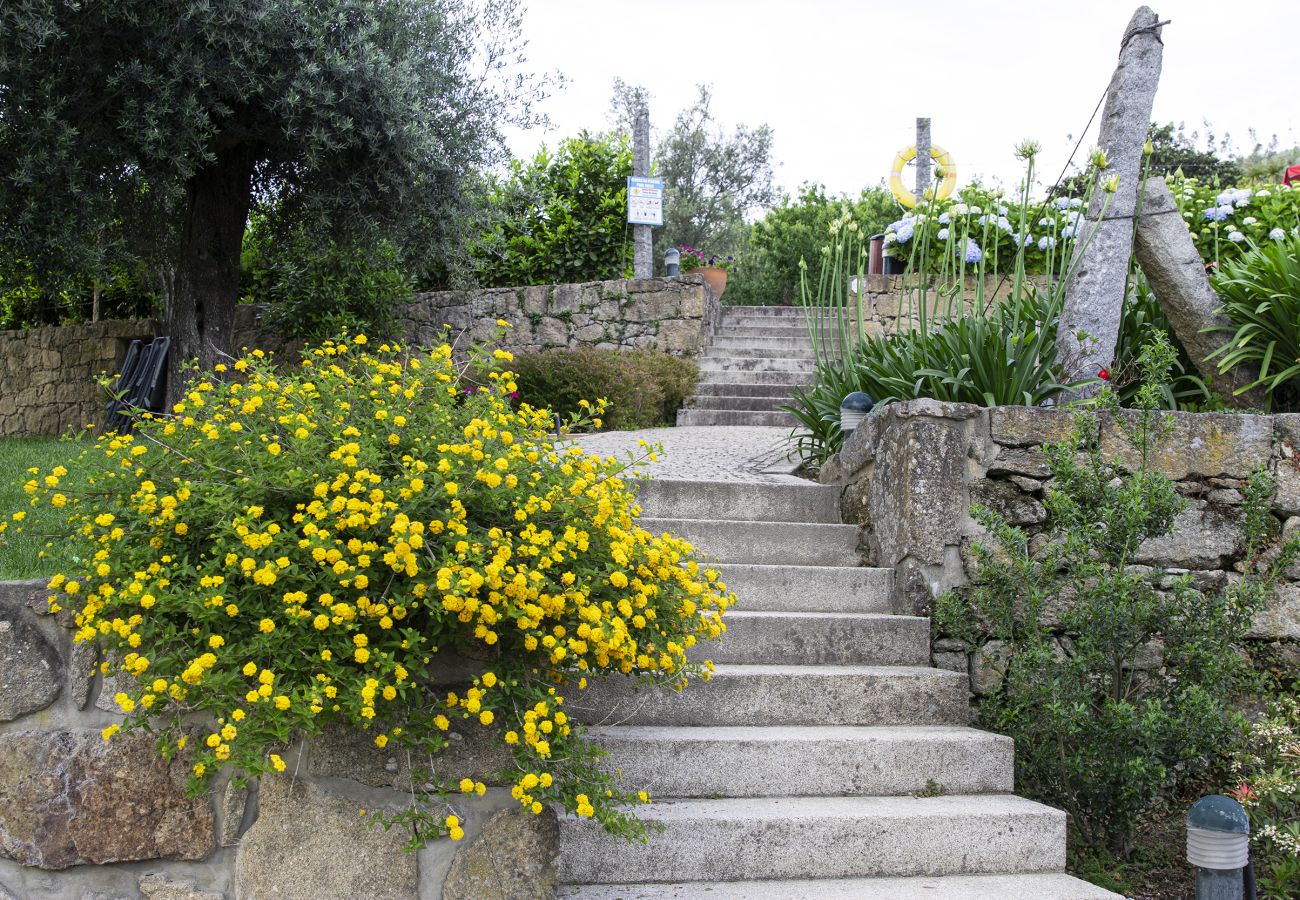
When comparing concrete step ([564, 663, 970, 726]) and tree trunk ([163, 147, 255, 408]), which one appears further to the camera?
tree trunk ([163, 147, 255, 408])

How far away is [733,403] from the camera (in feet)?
29.0

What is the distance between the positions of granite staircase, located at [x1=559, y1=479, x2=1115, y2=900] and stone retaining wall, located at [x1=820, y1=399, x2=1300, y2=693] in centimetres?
32

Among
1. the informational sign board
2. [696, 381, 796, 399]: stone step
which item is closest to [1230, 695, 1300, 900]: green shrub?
[696, 381, 796, 399]: stone step

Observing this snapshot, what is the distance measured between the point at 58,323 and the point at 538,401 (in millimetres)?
6067

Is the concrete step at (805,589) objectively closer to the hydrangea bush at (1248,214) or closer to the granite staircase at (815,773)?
the granite staircase at (815,773)

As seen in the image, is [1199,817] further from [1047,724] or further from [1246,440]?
[1246,440]

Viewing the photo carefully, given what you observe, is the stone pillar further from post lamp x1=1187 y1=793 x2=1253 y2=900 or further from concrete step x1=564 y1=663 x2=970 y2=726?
post lamp x1=1187 y1=793 x2=1253 y2=900

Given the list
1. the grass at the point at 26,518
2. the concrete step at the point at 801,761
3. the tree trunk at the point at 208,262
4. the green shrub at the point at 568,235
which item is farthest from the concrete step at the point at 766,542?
the green shrub at the point at 568,235

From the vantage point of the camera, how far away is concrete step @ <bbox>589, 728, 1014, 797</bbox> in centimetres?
304

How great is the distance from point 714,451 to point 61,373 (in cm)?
733

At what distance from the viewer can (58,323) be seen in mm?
10578

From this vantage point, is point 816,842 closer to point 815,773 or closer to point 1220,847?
point 815,773

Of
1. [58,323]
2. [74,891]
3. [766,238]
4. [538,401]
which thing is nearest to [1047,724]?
[74,891]

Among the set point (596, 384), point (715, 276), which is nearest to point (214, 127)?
point (596, 384)
